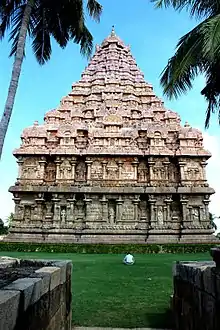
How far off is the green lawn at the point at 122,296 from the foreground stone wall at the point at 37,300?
3.37 ft

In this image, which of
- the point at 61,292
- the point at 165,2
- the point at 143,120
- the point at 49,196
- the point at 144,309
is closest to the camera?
the point at 61,292

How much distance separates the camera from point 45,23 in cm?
1176

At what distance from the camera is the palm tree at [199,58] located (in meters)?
7.87

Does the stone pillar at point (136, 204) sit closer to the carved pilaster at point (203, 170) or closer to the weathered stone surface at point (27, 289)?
the carved pilaster at point (203, 170)

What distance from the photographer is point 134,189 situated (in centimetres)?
2236

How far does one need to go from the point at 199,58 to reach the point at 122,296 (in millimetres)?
7175

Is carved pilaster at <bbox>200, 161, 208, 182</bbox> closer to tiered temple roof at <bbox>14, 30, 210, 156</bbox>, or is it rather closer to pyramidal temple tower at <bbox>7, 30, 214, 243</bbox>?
pyramidal temple tower at <bbox>7, 30, 214, 243</bbox>

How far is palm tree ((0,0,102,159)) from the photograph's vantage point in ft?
35.0

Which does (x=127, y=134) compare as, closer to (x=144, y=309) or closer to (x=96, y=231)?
(x=96, y=231)

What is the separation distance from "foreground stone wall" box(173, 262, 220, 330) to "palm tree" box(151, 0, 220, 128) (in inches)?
222

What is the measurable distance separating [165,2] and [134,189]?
14455mm

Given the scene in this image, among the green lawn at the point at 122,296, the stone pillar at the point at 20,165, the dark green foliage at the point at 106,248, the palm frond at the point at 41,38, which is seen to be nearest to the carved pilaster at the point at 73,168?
the stone pillar at the point at 20,165

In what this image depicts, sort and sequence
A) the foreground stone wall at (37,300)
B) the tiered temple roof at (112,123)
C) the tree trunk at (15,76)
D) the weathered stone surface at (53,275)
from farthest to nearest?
the tiered temple roof at (112,123) → the tree trunk at (15,76) → the weathered stone surface at (53,275) → the foreground stone wall at (37,300)

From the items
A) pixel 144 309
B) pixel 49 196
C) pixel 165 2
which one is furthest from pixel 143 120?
pixel 144 309
